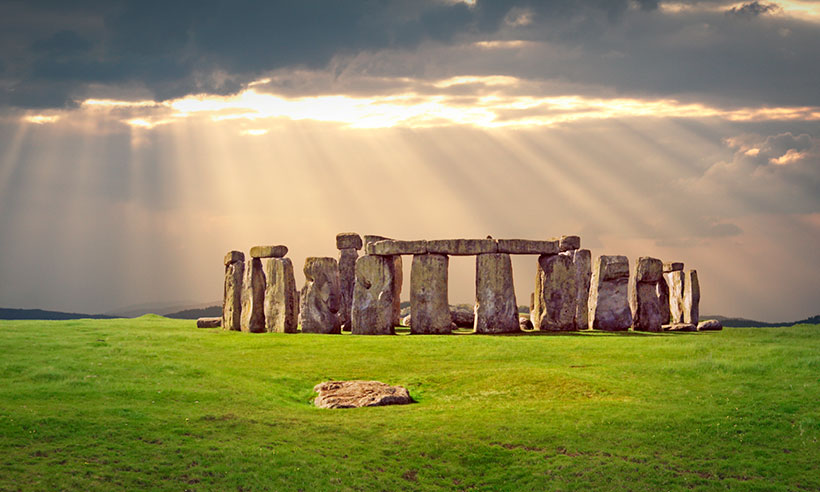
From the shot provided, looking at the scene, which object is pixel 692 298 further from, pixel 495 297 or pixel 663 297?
pixel 495 297

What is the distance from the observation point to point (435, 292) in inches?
1325

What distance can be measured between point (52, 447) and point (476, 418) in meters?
8.61

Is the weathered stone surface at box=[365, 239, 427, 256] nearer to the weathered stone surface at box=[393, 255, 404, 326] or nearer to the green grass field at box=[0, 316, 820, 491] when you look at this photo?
the weathered stone surface at box=[393, 255, 404, 326]

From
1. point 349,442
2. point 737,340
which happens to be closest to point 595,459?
point 349,442

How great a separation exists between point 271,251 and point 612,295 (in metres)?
15.1

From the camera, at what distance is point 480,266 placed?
33.8 meters

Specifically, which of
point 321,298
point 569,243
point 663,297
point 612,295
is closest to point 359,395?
A: point 321,298

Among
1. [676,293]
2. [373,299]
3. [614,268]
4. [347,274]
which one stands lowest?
[373,299]

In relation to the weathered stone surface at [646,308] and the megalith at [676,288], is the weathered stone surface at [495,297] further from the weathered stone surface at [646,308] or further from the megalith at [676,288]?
the megalith at [676,288]

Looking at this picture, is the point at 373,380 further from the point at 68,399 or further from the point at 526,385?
the point at 68,399

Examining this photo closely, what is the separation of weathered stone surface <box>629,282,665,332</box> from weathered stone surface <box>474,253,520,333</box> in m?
6.81

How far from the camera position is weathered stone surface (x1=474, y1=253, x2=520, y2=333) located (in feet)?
110

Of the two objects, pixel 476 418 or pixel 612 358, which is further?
pixel 612 358

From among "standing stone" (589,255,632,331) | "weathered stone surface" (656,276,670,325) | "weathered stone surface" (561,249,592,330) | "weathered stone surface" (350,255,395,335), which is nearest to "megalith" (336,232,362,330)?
"weathered stone surface" (350,255,395,335)
